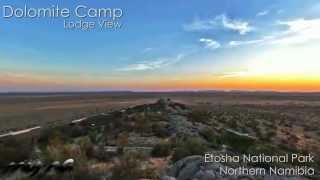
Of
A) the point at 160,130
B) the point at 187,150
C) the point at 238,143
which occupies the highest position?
the point at 187,150

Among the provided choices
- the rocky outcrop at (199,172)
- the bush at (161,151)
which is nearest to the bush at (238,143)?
the bush at (161,151)

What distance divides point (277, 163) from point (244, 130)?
17048mm

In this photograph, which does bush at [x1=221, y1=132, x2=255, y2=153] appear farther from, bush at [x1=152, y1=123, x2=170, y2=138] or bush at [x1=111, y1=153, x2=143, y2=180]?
bush at [x1=111, y1=153, x2=143, y2=180]

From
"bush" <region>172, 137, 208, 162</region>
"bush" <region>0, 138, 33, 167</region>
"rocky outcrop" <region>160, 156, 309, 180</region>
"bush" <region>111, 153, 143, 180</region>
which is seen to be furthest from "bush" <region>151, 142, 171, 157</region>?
"bush" <region>0, 138, 33, 167</region>

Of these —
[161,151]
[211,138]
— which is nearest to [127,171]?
[161,151]

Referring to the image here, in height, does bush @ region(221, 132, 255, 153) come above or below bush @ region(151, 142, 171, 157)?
below

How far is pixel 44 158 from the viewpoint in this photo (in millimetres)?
12805

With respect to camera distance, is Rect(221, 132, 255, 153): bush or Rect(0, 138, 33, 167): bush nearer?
Rect(0, 138, 33, 167): bush

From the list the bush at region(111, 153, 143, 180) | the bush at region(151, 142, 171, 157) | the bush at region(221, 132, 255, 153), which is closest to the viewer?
the bush at region(111, 153, 143, 180)

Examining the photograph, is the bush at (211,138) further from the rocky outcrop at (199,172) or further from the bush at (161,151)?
the rocky outcrop at (199,172)

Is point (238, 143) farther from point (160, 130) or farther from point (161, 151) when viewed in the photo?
point (160, 130)

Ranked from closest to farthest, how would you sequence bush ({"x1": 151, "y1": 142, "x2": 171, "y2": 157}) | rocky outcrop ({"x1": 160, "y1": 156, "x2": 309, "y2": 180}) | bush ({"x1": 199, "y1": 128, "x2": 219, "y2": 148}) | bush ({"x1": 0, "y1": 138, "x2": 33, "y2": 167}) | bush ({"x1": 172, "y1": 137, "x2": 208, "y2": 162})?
rocky outcrop ({"x1": 160, "y1": 156, "x2": 309, "y2": 180}) → bush ({"x1": 0, "y1": 138, "x2": 33, "y2": 167}) → bush ({"x1": 172, "y1": 137, "x2": 208, "y2": 162}) → bush ({"x1": 151, "y1": 142, "x2": 171, "y2": 157}) → bush ({"x1": 199, "y1": 128, "x2": 219, "y2": 148})

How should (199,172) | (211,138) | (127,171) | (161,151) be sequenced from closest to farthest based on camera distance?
(199,172) → (127,171) → (161,151) → (211,138)

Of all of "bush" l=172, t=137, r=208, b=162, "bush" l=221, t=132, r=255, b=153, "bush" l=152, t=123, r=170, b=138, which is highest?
"bush" l=172, t=137, r=208, b=162
